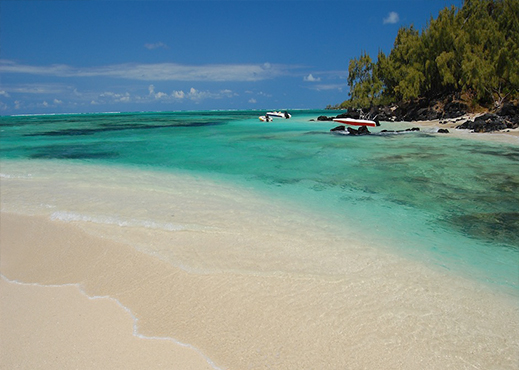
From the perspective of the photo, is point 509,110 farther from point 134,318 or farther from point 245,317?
point 134,318

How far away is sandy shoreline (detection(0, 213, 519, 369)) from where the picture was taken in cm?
247

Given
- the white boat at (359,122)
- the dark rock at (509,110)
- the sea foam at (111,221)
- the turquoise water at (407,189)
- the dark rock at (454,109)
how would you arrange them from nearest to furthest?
the turquoise water at (407,189)
the sea foam at (111,221)
the dark rock at (509,110)
the white boat at (359,122)
the dark rock at (454,109)

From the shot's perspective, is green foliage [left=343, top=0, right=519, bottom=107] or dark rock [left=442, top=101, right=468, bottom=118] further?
dark rock [left=442, top=101, right=468, bottom=118]

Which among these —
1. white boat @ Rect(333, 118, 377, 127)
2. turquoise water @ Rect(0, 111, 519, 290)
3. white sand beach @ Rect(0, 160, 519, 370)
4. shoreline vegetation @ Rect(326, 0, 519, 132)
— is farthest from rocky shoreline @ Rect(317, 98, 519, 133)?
white sand beach @ Rect(0, 160, 519, 370)

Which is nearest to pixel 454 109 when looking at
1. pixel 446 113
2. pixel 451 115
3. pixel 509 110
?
pixel 446 113

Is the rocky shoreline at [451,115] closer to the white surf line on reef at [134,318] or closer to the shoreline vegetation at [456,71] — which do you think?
the shoreline vegetation at [456,71]

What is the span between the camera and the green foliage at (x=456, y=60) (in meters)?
34.1

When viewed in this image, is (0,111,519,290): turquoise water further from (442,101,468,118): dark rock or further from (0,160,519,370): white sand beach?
(442,101,468,118): dark rock

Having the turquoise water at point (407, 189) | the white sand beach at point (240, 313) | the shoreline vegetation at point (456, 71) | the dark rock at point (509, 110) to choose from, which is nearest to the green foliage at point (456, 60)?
the shoreline vegetation at point (456, 71)

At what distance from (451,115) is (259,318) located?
42.5 metres

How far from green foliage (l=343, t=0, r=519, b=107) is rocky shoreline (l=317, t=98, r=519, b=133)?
6.06ft

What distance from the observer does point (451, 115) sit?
125 feet

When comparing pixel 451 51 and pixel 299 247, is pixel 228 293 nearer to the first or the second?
pixel 299 247

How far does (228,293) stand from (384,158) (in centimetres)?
1159
